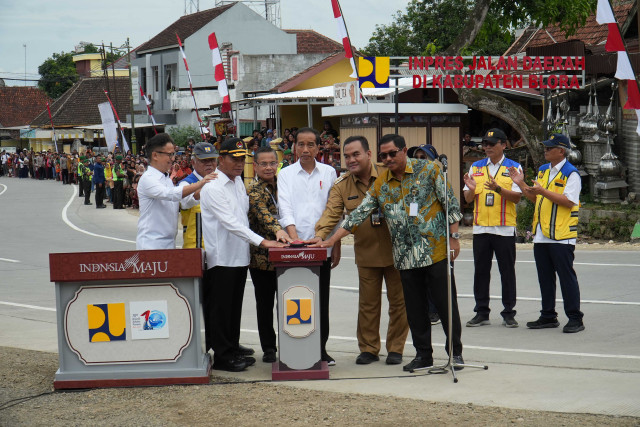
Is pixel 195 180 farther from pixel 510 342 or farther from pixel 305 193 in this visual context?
pixel 510 342

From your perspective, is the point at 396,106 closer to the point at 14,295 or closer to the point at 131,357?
the point at 14,295

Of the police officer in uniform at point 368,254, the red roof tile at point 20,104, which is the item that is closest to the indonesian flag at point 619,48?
the police officer in uniform at point 368,254

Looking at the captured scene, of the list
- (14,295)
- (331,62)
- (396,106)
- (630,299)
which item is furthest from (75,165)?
(630,299)

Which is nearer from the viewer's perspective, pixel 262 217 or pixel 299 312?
pixel 299 312

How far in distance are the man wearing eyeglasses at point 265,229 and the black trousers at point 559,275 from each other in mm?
2986

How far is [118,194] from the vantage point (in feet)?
108

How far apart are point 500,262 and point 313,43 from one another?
5229cm

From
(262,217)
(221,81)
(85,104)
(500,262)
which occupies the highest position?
(85,104)

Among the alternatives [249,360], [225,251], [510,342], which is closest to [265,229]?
[225,251]

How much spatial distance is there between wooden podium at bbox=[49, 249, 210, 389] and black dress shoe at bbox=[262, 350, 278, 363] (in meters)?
0.92

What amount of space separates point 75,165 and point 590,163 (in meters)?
36.3

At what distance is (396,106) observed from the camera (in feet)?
63.7

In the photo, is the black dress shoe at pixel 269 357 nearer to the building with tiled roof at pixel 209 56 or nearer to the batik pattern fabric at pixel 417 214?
the batik pattern fabric at pixel 417 214

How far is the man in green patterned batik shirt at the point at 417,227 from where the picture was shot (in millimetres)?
7441
